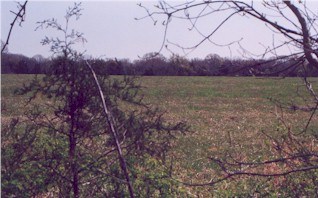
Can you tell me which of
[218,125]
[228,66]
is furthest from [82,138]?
[218,125]

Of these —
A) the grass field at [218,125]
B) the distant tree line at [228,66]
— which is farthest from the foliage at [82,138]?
the distant tree line at [228,66]

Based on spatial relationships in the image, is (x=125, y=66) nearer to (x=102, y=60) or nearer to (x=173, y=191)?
(x=102, y=60)

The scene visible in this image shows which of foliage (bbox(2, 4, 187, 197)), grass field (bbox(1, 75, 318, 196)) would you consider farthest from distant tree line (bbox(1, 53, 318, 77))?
foliage (bbox(2, 4, 187, 197))

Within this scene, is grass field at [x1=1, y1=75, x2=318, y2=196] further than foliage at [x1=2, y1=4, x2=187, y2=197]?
Yes

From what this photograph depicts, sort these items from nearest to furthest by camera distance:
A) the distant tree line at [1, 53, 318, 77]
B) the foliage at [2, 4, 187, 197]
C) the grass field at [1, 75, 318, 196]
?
the distant tree line at [1, 53, 318, 77]
the foliage at [2, 4, 187, 197]
the grass field at [1, 75, 318, 196]

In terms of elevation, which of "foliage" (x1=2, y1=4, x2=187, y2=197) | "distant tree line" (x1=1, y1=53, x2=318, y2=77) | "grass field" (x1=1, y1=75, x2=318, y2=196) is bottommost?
"grass field" (x1=1, y1=75, x2=318, y2=196)

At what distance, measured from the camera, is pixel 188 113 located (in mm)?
17391

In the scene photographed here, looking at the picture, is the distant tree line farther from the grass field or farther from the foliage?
the foliage

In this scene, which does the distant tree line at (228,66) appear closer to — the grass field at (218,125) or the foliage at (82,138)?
the grass field at (218,125)

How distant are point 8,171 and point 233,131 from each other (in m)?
10.2

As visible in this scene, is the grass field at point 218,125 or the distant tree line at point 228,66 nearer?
the distant tree line at point 228,66

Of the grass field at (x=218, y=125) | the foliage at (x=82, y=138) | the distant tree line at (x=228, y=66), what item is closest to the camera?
the distant tree line at (x=228, y=66)

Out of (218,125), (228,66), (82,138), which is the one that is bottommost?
(218,125)

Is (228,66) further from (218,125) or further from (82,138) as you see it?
(218,125)
